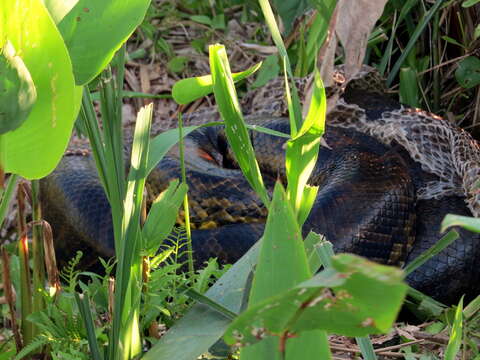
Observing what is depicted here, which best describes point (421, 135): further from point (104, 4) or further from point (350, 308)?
point (350, 308)

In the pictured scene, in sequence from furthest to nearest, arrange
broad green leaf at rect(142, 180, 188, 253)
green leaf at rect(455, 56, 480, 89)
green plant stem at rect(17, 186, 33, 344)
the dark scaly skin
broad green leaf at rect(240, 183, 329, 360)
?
green leaf at rect(455, 56, 480, 89) → the dark scaly skin → green plant stem at rect(17, 186, 33, 344) → broad green leaf at rect(142, 180, 188, 253) → broad green leaf at rect(240, 183, 329, 360)

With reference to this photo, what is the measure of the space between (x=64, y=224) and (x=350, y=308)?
1794 millimetres

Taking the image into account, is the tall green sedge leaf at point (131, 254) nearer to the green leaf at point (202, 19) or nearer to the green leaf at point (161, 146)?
the green leaf at point (161, 146)

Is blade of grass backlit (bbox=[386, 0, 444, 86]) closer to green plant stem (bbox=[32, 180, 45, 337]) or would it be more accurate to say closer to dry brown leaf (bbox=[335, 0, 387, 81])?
dry brown leaf (bbox=[335, 0, 387, 81])

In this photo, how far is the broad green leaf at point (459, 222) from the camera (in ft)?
1.70

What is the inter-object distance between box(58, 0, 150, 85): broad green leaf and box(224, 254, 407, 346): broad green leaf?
14.1 inches

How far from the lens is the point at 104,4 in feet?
2.68

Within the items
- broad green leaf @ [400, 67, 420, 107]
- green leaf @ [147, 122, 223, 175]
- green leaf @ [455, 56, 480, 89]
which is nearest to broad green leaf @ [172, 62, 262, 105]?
green leaf @ [147, 122, 223, 175]

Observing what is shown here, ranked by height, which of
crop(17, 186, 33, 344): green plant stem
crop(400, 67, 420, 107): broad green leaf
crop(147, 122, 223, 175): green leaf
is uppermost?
crop(147, 122, 223, 175): green leaf

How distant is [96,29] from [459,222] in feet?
1.54

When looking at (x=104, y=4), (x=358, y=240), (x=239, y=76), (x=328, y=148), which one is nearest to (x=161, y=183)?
(x=328, y=148)

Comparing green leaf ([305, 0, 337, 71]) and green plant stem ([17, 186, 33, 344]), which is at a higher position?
green leaf ([305, 0, 337, 71])

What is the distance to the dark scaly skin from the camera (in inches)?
80.4

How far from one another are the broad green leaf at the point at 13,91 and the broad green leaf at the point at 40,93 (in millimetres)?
28
